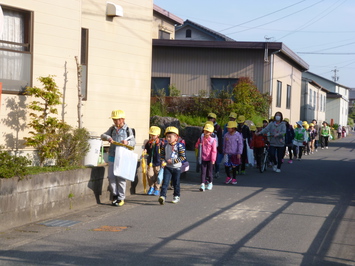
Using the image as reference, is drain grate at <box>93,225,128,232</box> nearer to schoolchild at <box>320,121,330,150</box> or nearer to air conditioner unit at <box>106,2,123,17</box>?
air conditioner unit at <box>106,2,123,17</box>

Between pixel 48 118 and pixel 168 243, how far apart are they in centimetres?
494

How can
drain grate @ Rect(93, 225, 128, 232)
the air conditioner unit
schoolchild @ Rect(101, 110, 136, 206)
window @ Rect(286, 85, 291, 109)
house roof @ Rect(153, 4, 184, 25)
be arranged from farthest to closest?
window @ Rect(286, 85, 291, 109), house roof @ Rect(153, 4, 184, 25), the air conditioner unit, schoolchild @ Rect(101, 110, 136, 206), drain grate @ Rect(93, 225, 128, 232)

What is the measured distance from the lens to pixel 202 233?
8328 millimetres

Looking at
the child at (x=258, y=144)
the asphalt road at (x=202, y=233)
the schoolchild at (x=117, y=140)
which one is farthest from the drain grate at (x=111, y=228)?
the child at (x=258, y=144)

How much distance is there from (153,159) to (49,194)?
3.35 metres

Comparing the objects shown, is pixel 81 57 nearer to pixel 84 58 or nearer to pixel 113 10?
pixel 84 58

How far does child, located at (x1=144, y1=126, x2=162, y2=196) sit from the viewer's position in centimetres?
1203

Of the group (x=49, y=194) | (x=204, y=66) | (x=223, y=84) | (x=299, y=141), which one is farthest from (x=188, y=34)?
(x=49, y=194)

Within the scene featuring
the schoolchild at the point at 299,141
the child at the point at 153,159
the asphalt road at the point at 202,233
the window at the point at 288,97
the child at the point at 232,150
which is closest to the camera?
the asphalt road at the point at 202,233

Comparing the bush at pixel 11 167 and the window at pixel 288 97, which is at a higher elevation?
the window at pixel 288 97

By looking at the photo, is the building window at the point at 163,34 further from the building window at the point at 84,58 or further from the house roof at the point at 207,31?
the building window at the point at 84,58

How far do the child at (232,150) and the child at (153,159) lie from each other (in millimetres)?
2745

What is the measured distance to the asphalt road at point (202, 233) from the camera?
6.89 m

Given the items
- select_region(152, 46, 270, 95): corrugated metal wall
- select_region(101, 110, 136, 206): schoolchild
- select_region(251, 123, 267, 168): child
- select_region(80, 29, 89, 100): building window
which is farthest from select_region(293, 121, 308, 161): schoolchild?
select_region(101, 110, 136, 206): schoolchild
